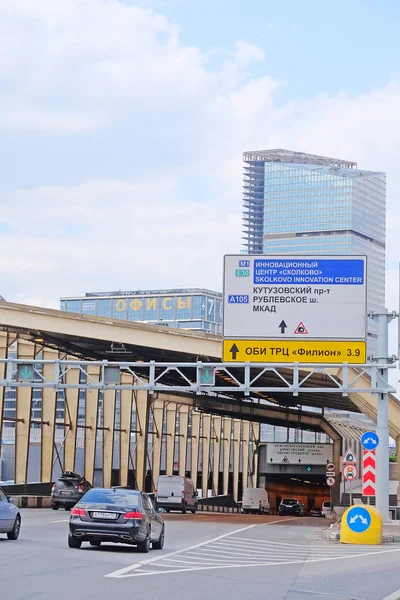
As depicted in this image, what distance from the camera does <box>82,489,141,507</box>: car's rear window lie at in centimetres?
1989

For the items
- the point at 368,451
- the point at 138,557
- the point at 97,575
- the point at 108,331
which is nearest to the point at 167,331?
the point at 108,331

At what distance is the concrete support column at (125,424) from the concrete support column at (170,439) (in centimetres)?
1322

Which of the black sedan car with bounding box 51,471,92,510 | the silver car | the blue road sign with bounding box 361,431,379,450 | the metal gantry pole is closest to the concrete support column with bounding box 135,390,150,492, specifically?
the black sedan car with bounding box 51,471,92,510

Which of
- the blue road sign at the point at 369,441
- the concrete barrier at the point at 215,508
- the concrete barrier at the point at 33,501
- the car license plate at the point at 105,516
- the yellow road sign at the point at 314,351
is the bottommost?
the concrete barrier at the point at 215,508

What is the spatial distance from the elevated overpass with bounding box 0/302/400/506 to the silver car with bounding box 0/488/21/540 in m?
12.9

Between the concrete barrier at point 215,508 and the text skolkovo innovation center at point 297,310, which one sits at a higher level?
the text skolkovo innovation center at point 297,310

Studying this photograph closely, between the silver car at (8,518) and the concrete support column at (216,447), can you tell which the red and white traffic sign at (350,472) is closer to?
the silver car at (8,518)

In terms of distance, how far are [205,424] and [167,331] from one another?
189 ft

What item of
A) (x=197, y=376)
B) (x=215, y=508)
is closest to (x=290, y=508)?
(x=215, y=508)

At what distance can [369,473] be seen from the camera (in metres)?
29.6

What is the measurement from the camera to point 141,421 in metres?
77.4

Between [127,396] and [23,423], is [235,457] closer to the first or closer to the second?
[127,396]

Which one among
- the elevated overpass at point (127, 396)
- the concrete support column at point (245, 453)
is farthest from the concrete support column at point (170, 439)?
the concrete support column at point (245, 453)

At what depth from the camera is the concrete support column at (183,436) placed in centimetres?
9025
